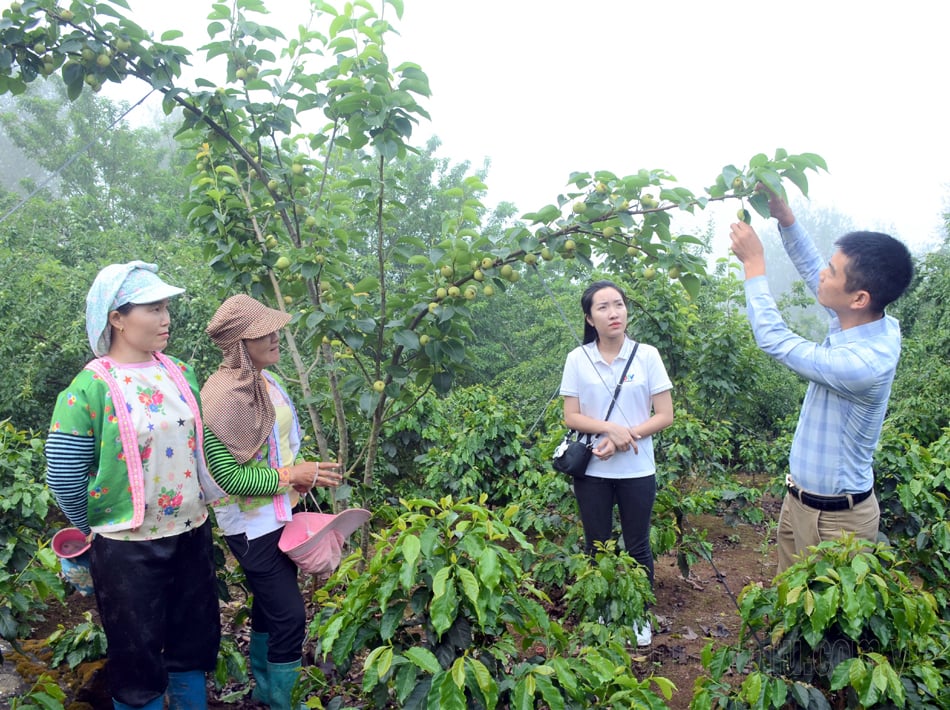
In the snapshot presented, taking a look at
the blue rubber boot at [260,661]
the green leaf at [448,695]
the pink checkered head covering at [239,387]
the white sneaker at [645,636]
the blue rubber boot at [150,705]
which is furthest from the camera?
the white sneaker at [645,636]

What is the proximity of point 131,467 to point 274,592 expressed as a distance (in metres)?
0.58

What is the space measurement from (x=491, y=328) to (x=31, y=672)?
1063 centimetres

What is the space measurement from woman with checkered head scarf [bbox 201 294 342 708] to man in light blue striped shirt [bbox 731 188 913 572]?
1.36 metres

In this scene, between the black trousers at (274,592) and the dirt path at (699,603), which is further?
the dirt path at (699,603)

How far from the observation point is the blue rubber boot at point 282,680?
206cm

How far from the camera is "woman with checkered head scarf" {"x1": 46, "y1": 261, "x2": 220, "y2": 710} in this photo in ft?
5.76

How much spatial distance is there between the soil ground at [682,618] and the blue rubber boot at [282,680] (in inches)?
18.1

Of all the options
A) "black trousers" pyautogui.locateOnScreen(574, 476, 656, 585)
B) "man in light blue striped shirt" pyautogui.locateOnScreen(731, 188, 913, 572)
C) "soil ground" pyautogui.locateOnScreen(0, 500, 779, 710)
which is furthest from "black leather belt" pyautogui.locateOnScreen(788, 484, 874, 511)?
"black trousers" pyautogui.locateOnScreen(574, 476, 656, 585)

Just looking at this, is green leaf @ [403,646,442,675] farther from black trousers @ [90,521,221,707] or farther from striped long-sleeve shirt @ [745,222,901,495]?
striped long-sleeve shirt @ [745,222,901,495]

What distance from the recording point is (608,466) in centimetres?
263

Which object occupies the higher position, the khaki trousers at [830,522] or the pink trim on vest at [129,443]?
the pink trim on vest at [129,443]

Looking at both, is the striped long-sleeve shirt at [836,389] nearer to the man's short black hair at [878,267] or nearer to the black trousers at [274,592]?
the man's short black hair at [878,267]

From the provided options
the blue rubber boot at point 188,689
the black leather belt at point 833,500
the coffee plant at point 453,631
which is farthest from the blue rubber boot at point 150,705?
the black leather belt at point 833,500

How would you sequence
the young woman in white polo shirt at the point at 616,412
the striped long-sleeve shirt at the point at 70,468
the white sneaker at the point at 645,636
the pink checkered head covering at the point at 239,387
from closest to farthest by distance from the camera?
the striped long-sleeve shirt at the point at 70,468 < the pink checkered head covering at the point at 239,387 < the young woman in white polo shirt at the point at 616,412 < the white sneaker at the point at 645,636
